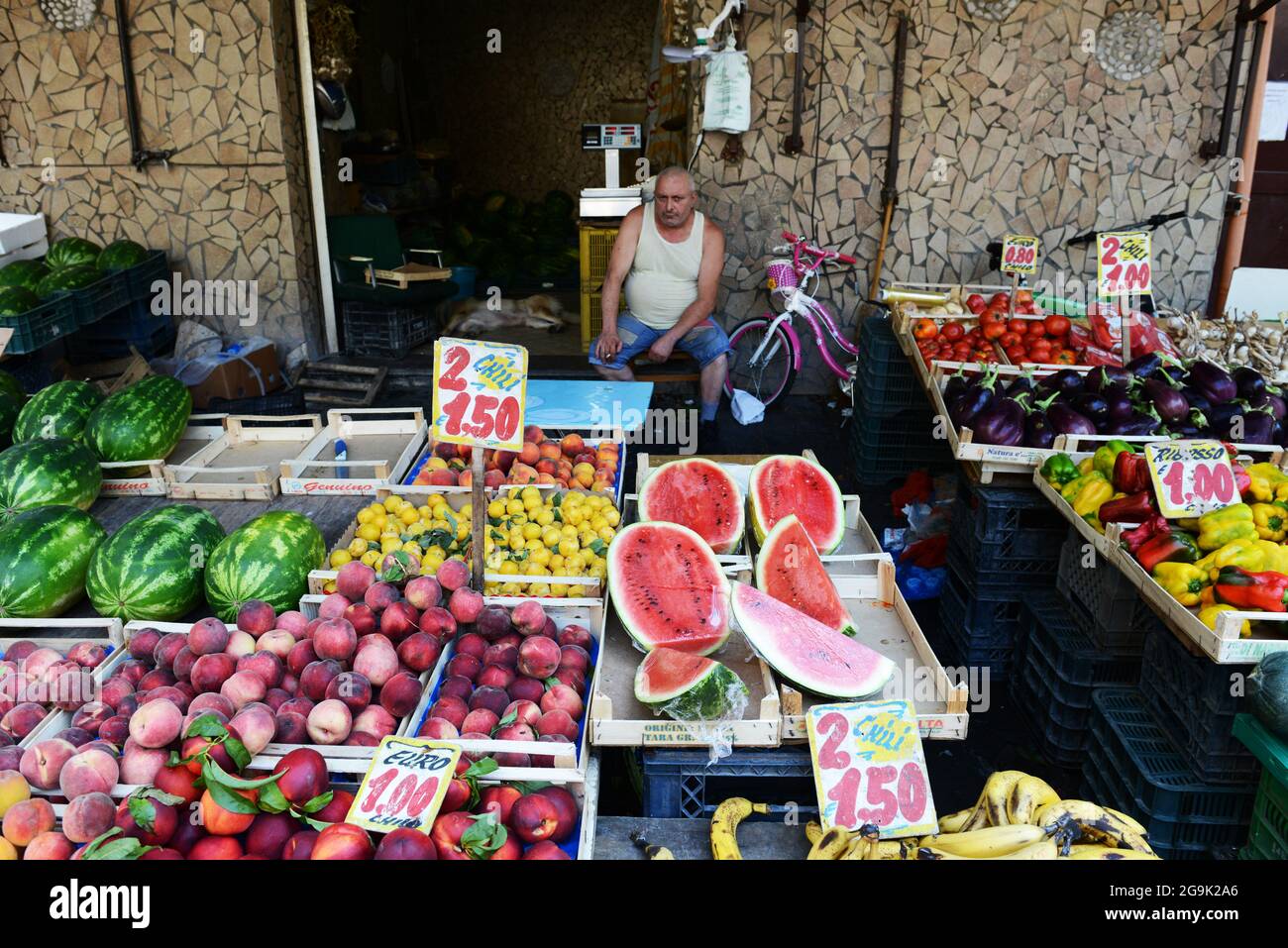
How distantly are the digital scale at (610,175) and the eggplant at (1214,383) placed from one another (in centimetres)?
365

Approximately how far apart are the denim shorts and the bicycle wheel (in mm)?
575

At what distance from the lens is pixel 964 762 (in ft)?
10.2

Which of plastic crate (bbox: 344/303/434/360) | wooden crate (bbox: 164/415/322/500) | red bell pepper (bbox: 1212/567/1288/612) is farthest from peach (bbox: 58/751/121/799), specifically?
plastic crate (bbox: 344/303/434/360)

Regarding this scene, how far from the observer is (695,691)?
2.10 meters

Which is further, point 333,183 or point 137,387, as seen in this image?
point 333,183

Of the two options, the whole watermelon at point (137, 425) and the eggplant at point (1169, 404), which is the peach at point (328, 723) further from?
the eggplant at point (1169, 404)

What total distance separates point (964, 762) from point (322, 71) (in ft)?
20.6

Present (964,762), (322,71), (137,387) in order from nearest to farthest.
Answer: (964,762) → (137,387) → (322,71)

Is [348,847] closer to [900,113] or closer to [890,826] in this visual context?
[890,826]

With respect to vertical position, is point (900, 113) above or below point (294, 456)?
above

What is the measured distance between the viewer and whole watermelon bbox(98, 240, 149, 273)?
19.0 feet

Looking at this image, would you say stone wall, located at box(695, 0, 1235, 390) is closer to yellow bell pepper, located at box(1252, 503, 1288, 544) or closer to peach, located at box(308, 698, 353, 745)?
yellow bell pepper, located at box(1252, 503, 1288, 544)

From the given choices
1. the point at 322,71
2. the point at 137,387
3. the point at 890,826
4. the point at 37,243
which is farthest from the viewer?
the point at 322,71
